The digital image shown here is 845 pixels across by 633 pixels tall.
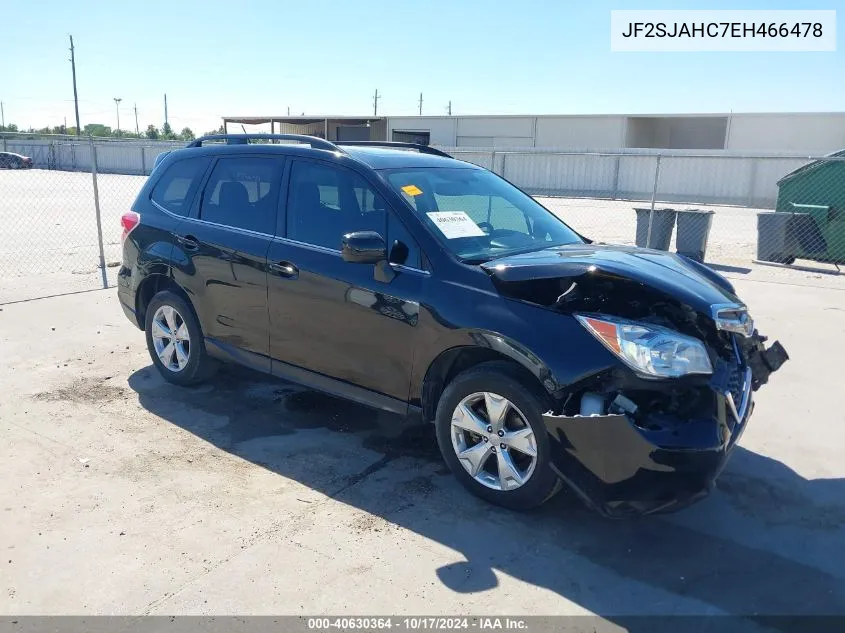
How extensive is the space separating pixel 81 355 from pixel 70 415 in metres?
1.53

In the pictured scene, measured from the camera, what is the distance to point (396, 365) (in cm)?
400

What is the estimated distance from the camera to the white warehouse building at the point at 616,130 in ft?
112

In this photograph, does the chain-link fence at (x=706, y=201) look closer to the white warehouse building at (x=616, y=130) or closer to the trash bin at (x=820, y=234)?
the trash bin at (x=820, y=234)

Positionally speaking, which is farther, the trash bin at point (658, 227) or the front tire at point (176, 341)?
the trash bin at point (658, 227)

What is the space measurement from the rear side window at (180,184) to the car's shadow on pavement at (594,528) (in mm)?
1632

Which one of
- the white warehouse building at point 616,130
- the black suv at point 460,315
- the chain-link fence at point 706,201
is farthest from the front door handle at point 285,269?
the white warehouse building at point 616,130

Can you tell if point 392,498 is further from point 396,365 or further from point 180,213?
point 180,213

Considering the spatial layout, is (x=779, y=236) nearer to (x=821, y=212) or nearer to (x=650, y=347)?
(x=821, y=212)

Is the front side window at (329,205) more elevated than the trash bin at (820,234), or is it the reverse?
the front side window at (329,205)

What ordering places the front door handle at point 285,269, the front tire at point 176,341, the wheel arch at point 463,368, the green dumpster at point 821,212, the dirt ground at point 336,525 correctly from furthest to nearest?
the green dumpster at point 821,212, the front tire at point 176,341, the front door handle at point 285,269, the wheel arch at point 463,368, the dirt ground at point 336,525

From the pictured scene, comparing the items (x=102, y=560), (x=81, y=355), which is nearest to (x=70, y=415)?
(x=81, y=355)

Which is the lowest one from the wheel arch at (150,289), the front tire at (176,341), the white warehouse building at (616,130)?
the front tire at (176,341)

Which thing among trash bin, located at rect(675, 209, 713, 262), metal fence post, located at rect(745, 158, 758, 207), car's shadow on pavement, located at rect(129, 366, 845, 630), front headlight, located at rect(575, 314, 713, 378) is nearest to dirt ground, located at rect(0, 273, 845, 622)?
car's shadow on pavement, located at rect(129, 366, 845, 630)

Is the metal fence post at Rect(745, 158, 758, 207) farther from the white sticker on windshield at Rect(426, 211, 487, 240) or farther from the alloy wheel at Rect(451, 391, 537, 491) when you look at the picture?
the alloy wheel at Rect(451, 391, 537, 491)
